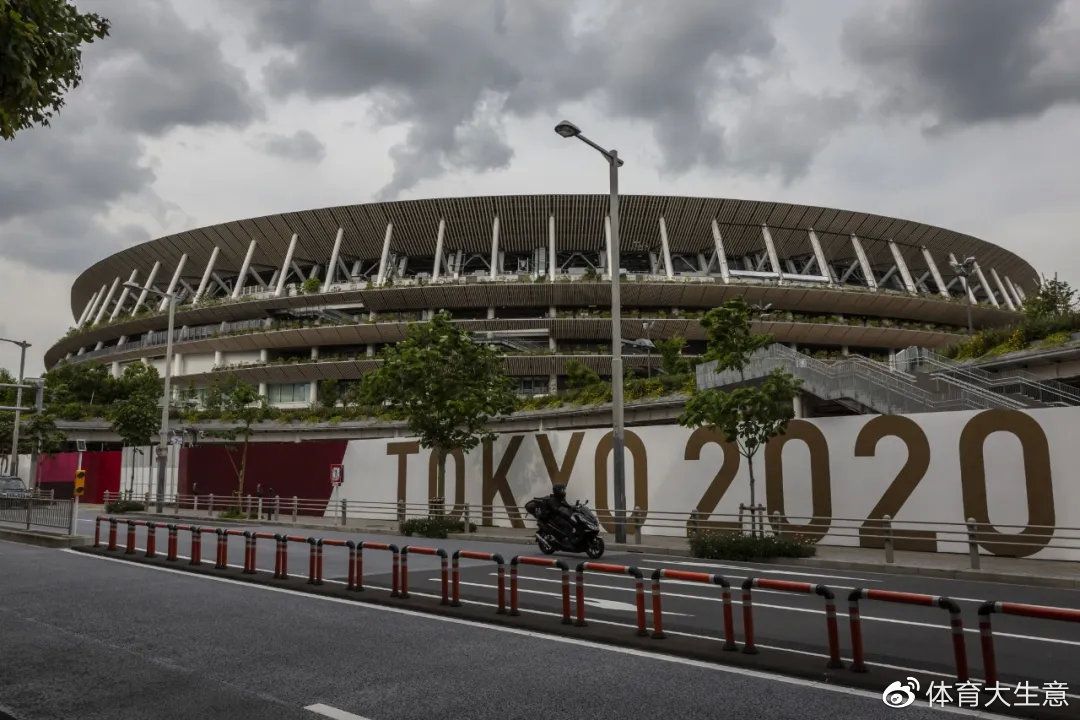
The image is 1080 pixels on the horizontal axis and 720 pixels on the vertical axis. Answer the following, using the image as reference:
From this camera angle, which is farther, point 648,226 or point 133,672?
point 648,226

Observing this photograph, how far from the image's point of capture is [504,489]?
95.8ft

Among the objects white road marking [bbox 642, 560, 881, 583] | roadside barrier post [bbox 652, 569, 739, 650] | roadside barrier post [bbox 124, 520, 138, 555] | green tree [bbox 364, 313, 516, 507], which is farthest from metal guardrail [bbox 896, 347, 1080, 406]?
roadside barrier post [bbox 124, 520, 138, 555]

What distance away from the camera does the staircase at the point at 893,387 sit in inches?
889

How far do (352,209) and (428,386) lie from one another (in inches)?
1676

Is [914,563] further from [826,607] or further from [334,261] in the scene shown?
[334,261]

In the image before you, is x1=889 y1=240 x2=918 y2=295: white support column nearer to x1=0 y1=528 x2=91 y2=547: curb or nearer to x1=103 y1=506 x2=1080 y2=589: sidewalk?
x1=103 y1=506 x2=1080 y2=589: sidewalk

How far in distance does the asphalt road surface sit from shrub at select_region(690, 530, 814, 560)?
7.16 metres

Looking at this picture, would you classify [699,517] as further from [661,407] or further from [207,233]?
[207,233]

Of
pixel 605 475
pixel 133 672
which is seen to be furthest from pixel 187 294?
pixel 133 672

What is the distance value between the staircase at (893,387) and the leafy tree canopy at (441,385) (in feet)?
30.6

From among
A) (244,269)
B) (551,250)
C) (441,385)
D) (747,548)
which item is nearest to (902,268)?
(551,250)

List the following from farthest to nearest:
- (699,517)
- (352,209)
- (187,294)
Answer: (187,294), (352,209), (699,517)

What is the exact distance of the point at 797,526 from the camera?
20141 mm

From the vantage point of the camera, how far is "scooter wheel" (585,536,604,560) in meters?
18.4
